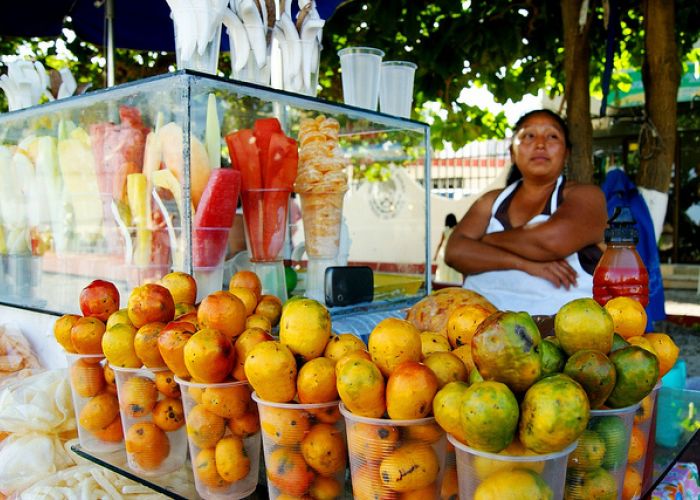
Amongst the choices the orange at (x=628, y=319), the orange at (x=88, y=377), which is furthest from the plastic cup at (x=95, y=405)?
the orange at (x=628, y=319)

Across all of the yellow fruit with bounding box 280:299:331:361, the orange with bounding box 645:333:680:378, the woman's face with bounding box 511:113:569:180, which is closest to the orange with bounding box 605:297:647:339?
the orange with bounding box 645:333:680:378

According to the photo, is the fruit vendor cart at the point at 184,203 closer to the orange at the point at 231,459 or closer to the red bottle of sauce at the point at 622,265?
the orange at the point at 231,459

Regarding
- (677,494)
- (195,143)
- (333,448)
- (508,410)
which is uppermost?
(195,143)

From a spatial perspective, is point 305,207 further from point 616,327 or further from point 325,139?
point 616,327

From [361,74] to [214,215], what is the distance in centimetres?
85

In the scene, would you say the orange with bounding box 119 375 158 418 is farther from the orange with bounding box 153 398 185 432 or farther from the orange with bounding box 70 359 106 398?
the orange with bounding box 70 359 106 398

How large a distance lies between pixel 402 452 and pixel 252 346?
0.32 meters

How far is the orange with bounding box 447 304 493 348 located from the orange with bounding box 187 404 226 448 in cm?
45

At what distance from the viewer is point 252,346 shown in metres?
1.01

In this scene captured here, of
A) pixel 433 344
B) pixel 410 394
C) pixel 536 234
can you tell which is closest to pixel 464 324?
pixel 433 344

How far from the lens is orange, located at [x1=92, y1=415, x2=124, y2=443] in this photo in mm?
1223

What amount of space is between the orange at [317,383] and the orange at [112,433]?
1.70 feet

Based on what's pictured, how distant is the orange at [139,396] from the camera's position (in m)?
1.12

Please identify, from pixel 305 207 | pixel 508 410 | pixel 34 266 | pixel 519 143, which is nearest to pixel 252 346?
pixel 508 410
